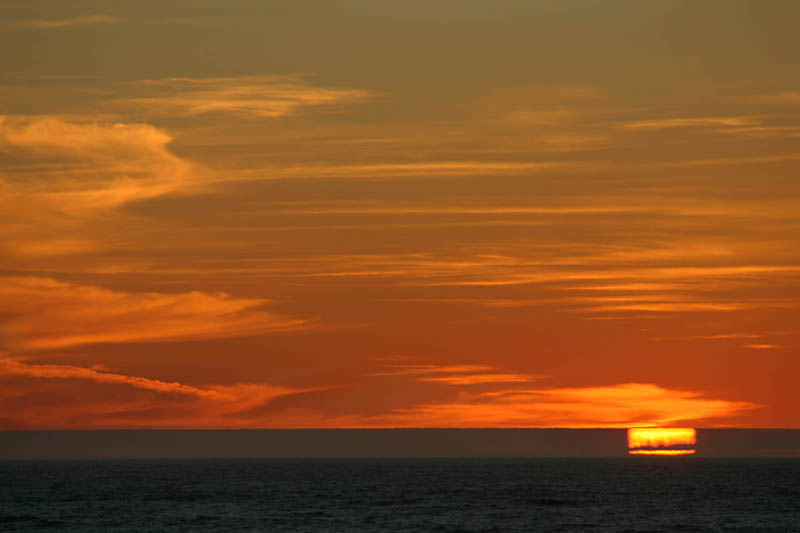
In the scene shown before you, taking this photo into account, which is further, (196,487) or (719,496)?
(196,487)

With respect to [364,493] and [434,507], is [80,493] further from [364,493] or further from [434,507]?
[434,507]

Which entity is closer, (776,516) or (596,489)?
(776,516)

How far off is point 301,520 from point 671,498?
6298 centimetres

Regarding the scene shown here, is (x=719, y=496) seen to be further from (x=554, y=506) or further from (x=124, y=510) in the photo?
(x=124, y=510)

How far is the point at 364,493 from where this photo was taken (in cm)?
17150

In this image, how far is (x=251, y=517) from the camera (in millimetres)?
117312

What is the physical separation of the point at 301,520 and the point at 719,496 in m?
72.7

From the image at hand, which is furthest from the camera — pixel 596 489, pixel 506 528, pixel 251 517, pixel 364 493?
pixel 596 489

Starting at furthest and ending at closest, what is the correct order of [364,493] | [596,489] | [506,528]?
[596,489] < [364,493] < [506,528]

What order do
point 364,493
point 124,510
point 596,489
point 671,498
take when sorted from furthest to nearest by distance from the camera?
point 596,489 < point 364,493 < point 671,498 < point 124,510

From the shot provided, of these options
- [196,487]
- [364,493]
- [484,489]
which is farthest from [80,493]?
[484,489]

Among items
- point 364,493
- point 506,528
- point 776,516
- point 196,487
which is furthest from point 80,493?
point 776,516

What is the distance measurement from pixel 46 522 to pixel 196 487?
82626 millimetres

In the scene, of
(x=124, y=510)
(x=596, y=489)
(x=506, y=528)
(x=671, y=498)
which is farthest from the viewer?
(x=596, y=489)
